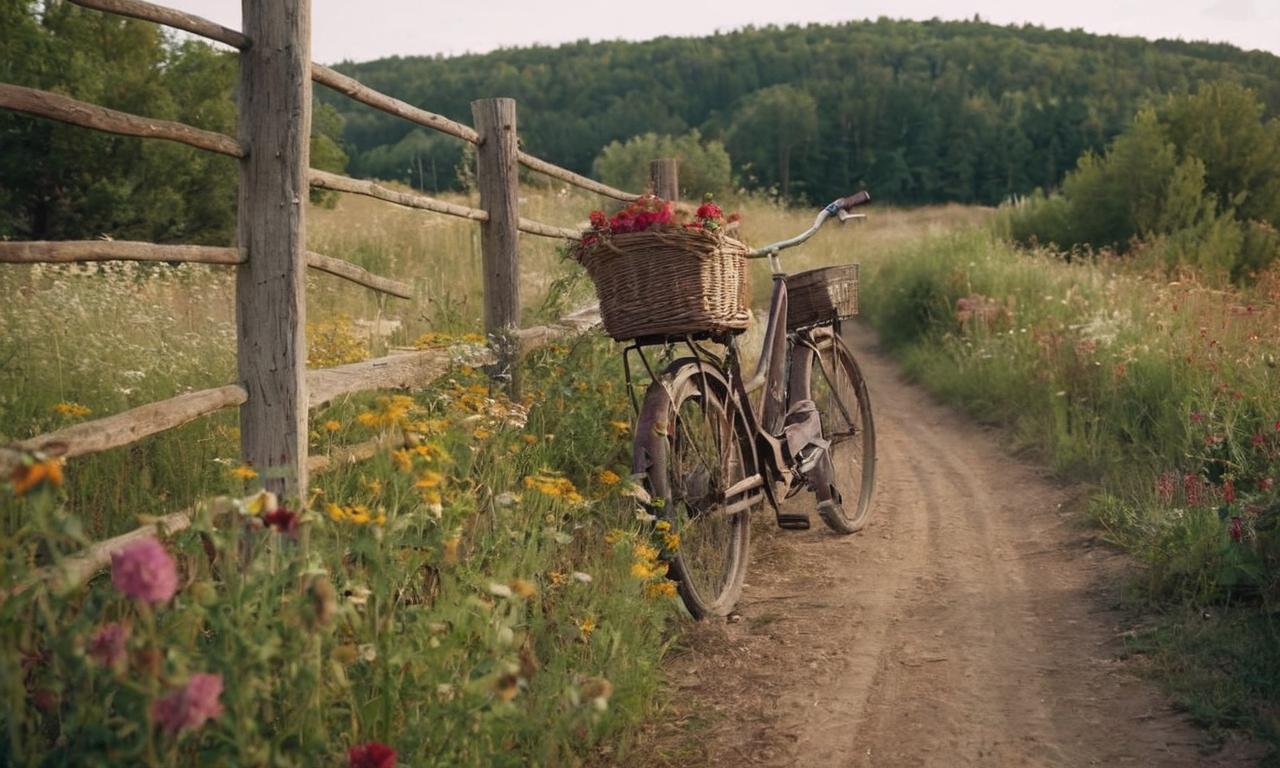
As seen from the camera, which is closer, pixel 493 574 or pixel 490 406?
pixel 493 574

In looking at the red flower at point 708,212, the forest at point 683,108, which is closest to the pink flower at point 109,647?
the red flower at point 708,212

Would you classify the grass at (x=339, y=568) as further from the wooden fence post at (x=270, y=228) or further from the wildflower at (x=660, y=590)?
the wooden fence post at (x=270, y=228)

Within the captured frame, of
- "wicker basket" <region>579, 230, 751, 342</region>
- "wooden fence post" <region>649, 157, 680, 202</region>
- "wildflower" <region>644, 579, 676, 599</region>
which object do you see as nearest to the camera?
"wildflower" <region>644, 579, 676, 599</region>

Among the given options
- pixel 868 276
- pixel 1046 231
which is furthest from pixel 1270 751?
pixel 1046 231

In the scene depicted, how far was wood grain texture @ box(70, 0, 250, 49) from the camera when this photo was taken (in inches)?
121

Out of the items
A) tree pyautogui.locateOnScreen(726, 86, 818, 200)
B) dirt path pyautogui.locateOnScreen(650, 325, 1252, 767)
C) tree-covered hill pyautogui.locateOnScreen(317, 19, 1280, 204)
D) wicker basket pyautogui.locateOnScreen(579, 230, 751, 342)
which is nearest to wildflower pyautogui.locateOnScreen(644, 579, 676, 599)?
dirt path pyautogui.locateOnScreen(650, 325, 1252, 767)

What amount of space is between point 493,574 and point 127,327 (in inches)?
125

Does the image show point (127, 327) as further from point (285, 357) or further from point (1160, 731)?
point (1160, 731)

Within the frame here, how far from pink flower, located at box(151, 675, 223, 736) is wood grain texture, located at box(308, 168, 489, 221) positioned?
7.50 feet

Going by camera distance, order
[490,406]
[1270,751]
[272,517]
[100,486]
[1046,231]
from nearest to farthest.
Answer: [272,517], [1270,751], [100,486], [490,406], [1046,231]

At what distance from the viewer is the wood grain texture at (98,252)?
9.12 feet

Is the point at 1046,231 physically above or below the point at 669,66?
below

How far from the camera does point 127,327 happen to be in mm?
5508

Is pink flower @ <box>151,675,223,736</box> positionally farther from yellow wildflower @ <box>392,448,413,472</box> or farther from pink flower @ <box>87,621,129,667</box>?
yellow wildflower @ <box>392,448,413,472</box>
